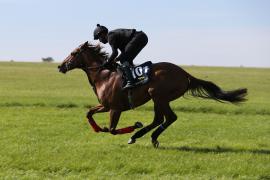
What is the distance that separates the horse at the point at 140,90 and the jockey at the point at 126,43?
328mm

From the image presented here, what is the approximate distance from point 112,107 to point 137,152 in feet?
4.57

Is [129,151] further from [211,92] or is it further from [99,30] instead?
[99,30]

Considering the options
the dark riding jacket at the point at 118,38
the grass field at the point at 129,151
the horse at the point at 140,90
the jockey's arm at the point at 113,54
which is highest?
the dark riding jacket at the point at 118,38

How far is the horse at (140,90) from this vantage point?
10.5 m

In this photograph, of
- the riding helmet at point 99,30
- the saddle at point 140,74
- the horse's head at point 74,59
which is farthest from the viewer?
the horse's head at point 74,59

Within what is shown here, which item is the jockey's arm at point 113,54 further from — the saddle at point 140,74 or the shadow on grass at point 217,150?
the shadow on grass at point 217,150

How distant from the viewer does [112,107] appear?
1070 cm

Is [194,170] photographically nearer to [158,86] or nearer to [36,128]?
[158,86]

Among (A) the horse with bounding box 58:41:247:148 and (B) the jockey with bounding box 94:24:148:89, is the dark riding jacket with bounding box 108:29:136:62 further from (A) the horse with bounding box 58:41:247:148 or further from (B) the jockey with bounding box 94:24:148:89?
(A) the horse with bounding box 58:41:247:148

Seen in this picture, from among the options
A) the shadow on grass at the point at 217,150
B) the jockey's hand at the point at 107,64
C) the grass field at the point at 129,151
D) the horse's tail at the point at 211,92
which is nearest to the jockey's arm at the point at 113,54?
the jockey's hand at the point at 107,64

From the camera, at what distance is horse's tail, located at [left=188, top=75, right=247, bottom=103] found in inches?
435

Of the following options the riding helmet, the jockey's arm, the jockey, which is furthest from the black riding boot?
the riding helmet

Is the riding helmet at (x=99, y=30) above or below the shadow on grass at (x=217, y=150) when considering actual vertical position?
above

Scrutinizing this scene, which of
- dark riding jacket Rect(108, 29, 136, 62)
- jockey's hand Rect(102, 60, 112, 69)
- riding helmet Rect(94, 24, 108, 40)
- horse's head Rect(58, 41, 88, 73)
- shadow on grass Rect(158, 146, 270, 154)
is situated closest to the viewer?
shadow on grass Rect(158, 146, 270, 154)
